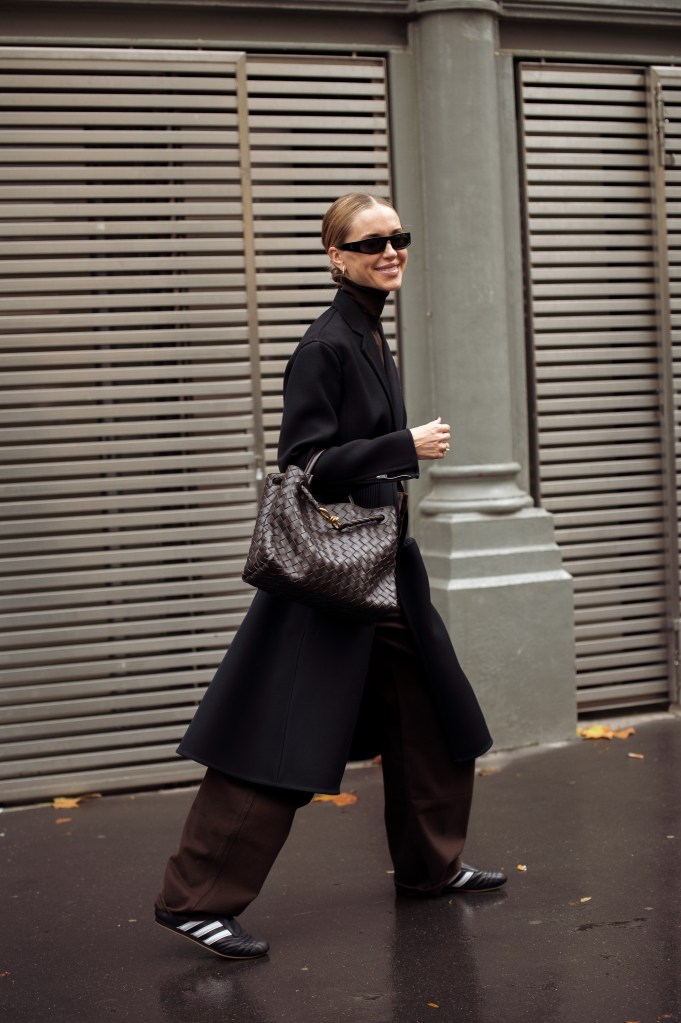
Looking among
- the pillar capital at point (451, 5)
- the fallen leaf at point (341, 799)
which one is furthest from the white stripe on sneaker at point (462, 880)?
the pillar capital at point (451, 5)

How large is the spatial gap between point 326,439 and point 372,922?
5.33ft

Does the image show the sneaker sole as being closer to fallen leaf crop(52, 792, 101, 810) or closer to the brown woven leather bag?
the brown woven leather bag

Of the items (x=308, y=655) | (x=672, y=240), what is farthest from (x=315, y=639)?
(x=672, y=240)

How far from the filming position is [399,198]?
632 centimetres

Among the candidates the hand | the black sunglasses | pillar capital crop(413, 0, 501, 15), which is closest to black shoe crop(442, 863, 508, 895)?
the hand

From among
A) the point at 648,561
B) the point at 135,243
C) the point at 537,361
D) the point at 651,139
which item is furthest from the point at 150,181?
the point at 648,561

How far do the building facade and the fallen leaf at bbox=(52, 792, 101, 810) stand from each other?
0.07 metres

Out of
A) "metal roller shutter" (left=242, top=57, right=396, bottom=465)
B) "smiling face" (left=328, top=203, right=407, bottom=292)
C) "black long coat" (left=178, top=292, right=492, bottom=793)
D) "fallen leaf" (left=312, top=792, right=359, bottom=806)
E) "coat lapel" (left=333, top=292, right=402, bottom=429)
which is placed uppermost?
"metal roller shutter" (left=242, top=57, right=396, bottom=465)

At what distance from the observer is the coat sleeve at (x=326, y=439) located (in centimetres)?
375

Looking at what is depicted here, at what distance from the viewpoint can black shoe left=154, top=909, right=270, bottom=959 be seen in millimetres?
3855

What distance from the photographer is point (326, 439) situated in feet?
12.4

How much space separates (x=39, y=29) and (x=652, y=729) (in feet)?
14.8

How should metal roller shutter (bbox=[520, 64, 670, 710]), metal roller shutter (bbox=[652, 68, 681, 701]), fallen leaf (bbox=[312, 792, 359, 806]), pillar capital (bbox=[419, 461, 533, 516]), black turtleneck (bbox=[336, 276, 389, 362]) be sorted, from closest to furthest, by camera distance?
black turtleneck (bbox=[336, 276, 389, 362])
fallen leaf (bbox=[312, 792, 359, 806])
pillar capital (bbox=[419, 461, 533, 516])
metal roller shutter (bbox=[520, 64, 670, 710])
metal roller shutter (bbox=[652, 68, 681, 701])

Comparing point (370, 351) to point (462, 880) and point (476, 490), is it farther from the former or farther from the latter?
point (476, 490)
